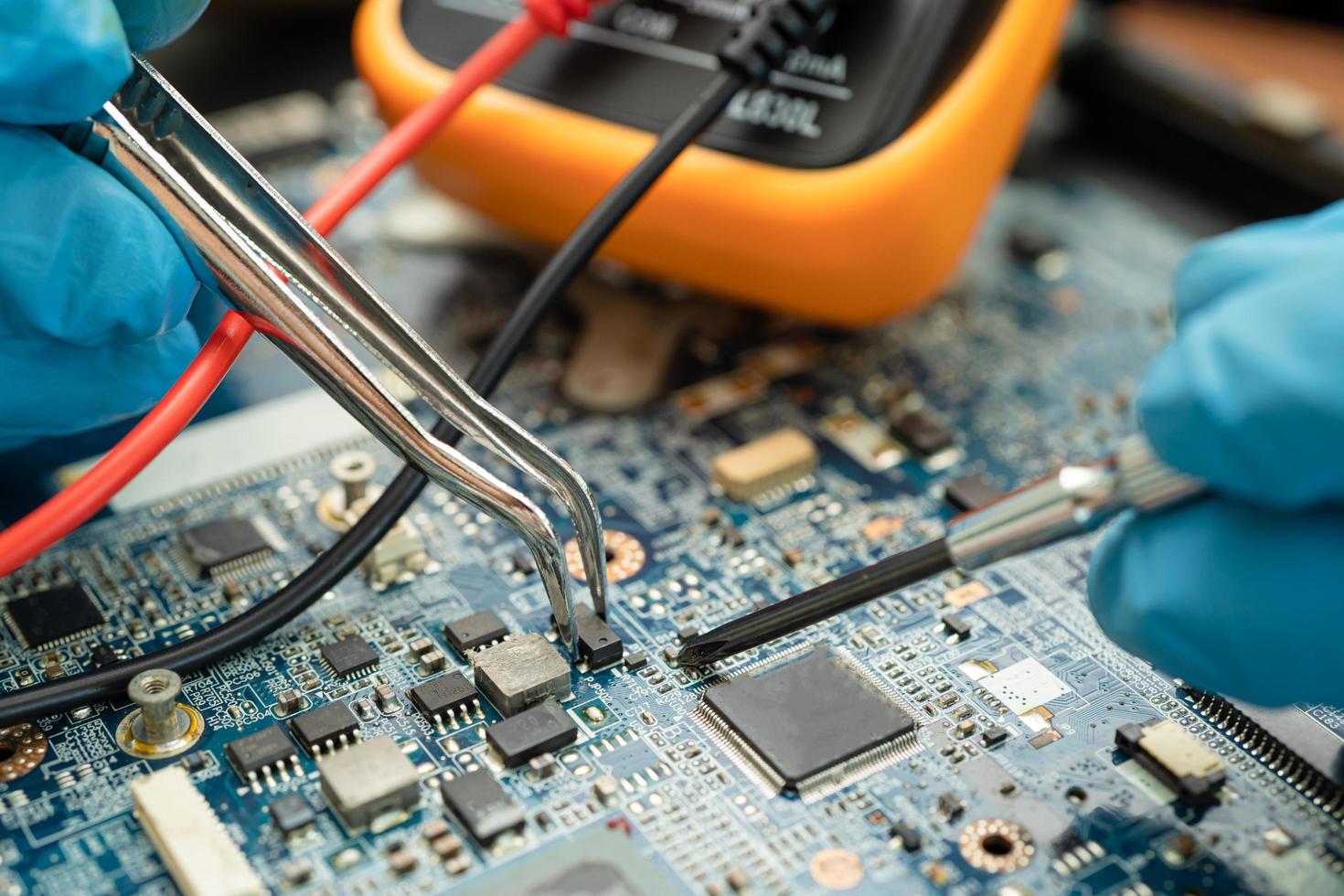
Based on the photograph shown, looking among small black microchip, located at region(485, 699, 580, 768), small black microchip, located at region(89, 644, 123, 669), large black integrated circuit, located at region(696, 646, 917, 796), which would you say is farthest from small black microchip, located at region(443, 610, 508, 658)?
small black microchip, located at region(89, 644, 123, 669)

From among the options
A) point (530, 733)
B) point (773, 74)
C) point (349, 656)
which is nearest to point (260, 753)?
point (349, 656)

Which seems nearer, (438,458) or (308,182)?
(438,458)

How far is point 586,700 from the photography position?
162 cm

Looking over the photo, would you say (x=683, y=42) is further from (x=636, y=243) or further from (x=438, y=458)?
(x=438, y=458)

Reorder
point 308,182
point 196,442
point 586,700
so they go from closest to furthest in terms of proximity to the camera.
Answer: point 586,700, point 196,442, point 308,182

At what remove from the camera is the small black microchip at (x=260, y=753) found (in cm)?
150

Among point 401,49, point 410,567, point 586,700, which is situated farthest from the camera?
point 401,49

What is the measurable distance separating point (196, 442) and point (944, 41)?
1.18 meters

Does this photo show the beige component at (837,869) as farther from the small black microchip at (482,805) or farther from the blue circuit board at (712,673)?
the small black microchip at (482,805)

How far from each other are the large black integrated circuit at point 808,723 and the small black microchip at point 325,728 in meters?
0.38

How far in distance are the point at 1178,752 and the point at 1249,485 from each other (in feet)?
1.32

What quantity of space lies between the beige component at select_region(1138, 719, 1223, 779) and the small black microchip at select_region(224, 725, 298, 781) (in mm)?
898

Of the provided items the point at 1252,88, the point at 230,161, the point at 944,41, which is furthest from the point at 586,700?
the point at 1252,88

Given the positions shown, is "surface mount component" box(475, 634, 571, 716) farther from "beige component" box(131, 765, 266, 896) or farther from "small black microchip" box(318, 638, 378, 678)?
"beige component" box(131, 765, 266, 896)
